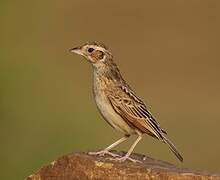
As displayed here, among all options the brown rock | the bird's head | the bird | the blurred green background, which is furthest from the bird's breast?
the blurred green background

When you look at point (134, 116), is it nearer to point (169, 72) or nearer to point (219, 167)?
point (219, 167)

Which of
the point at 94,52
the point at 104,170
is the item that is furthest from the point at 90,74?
the point at 104,170

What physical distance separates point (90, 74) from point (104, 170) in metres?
15.4

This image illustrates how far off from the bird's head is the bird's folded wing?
536 mm

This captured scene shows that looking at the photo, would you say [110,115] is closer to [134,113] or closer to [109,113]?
[109,113]

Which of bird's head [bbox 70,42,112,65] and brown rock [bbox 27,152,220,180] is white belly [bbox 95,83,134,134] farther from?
brown rock [bbox 27,152,220,180]

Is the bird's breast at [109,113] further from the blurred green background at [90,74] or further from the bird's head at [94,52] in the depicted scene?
the blurred green background at [90,74]

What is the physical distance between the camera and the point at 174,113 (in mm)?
29828

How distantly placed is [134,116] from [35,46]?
54.4 feet

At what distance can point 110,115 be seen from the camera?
1391 cm

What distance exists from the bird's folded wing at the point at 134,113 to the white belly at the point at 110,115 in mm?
40

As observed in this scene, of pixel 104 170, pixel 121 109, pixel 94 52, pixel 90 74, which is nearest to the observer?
pixel 104 170

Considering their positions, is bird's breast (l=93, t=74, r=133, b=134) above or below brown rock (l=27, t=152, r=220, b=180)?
above

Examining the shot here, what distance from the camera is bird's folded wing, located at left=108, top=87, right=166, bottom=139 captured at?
13.8m
